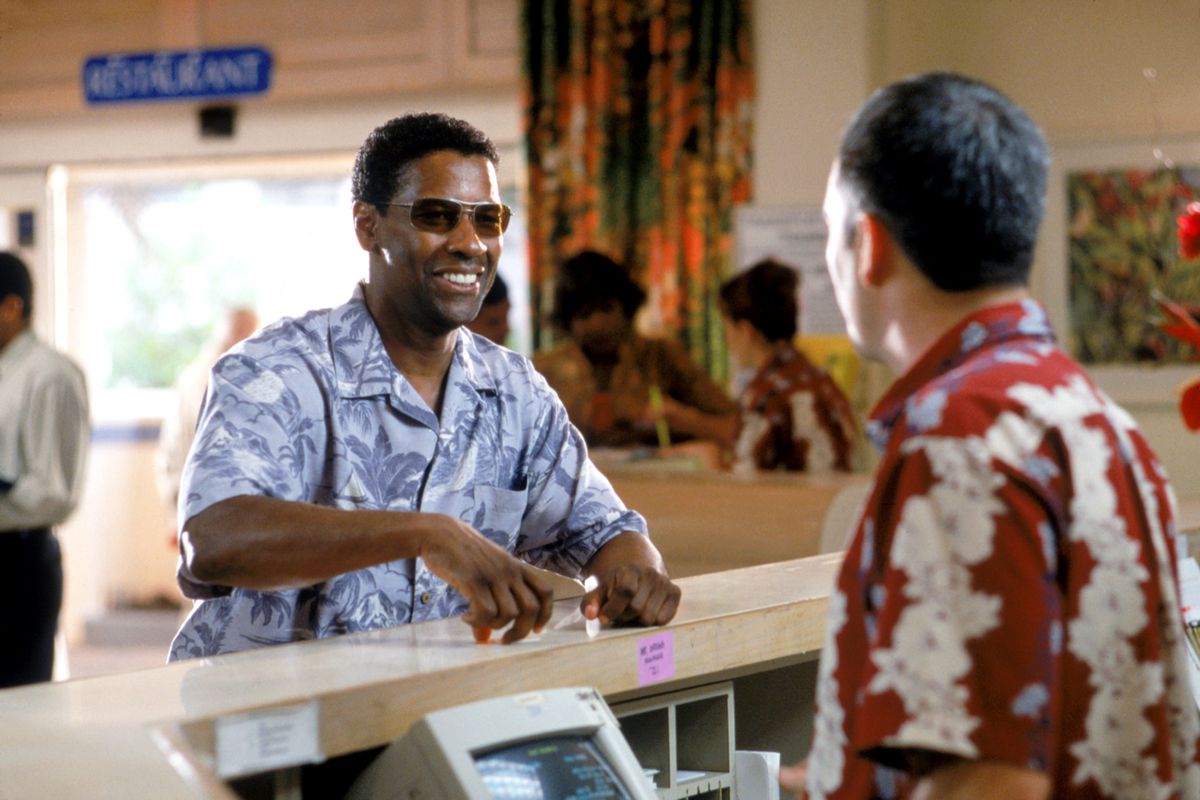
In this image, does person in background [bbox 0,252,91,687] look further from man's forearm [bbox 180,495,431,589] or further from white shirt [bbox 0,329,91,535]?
man's forearm [bbox 180,495,431,589]

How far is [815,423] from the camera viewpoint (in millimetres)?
4348

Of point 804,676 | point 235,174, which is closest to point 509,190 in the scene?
point 235,174

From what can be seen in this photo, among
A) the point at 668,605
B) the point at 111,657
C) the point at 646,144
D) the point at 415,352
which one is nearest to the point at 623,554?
the point at 668,605

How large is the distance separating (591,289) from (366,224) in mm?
2508

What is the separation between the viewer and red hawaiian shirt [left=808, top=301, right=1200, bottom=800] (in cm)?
100

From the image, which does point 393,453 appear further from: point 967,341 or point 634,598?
point 967,341

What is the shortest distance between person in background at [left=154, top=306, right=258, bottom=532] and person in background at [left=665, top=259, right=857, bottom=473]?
224 centimetres

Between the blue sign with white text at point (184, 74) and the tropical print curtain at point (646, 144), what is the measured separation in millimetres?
1294

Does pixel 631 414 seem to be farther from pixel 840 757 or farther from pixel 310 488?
pixel 840 757

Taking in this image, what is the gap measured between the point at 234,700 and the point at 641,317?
15.8ft

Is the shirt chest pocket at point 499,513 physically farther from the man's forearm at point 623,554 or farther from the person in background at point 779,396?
the person in background at point 779,396

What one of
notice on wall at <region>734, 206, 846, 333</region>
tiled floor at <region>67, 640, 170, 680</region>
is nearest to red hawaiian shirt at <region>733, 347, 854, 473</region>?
notice on wall at <region>734, 206, 846, 333</region>

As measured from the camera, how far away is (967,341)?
3.67 ft

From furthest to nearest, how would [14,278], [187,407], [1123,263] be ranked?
[187,407]
[1123,263]
[14,278]
